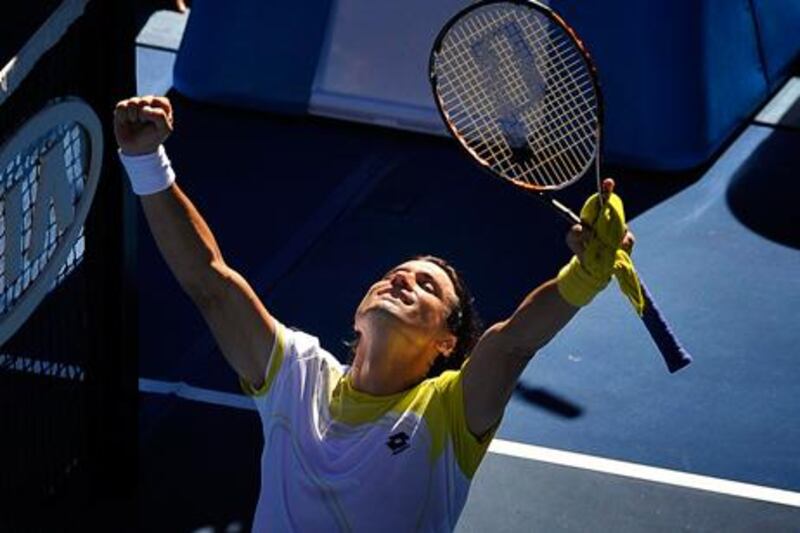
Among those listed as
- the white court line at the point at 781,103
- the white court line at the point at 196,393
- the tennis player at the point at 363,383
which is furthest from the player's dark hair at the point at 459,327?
the white court line at the point at 781,103

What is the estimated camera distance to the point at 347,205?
8.73m

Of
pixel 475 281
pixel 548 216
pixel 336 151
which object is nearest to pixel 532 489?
pixel 475 281

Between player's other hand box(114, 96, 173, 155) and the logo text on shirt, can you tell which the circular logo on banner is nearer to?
player's other hand box(114, 96, 173, 155)

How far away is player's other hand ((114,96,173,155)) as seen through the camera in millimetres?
5184

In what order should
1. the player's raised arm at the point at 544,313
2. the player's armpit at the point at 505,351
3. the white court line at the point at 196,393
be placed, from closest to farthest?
1. the player's raised arm at the point at 544,313
2. the player's armpit at the point at 505,351
3. the white court line at the point at 196,393

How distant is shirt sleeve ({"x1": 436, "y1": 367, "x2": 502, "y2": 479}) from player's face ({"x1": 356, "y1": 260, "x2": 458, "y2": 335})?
0.16 meters

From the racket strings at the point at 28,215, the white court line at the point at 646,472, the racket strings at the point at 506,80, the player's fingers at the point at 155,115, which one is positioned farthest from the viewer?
the white court line at the point at 646,472

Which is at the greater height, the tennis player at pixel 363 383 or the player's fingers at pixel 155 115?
the player's fingers at pixel 155 115

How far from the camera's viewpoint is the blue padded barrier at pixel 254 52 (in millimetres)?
9469

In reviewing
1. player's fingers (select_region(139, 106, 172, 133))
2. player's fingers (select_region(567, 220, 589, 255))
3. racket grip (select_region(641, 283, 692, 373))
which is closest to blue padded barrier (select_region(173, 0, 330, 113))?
player's fingers (select_region(139, 106, 172, 133))

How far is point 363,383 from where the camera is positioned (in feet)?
17.7

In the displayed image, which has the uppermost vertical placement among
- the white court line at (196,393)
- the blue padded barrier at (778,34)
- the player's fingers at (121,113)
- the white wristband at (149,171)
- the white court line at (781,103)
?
the player's fingers at (121,113)

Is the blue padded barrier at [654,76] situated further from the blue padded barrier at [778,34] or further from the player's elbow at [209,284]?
the player's elbow at [209,284]

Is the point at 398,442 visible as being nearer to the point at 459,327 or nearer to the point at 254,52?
the point at 459,327
